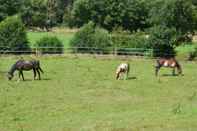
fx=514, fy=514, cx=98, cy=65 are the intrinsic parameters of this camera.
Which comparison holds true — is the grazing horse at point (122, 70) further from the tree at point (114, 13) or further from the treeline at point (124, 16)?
the tree at point (114, 13)

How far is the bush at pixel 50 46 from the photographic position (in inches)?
1826

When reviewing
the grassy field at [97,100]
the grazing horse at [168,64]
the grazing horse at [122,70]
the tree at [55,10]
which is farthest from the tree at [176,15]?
the tree at [55,10]

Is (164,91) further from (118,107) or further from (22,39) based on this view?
(22,39)

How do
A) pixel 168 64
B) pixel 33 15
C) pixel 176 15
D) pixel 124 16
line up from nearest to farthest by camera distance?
pixel 168 64
pixel 176 15
pixel 124 16
pixel 33 15

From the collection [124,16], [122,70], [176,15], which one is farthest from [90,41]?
[124,16]

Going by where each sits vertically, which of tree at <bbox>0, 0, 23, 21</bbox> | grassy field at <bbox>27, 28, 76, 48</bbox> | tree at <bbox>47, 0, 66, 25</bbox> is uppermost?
tree at <bbox>0, 0, 23, 21</bbox>

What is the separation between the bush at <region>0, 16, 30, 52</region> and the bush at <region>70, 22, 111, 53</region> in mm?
4558

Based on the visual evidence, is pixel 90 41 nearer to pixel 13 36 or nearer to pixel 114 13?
pixel 13 36

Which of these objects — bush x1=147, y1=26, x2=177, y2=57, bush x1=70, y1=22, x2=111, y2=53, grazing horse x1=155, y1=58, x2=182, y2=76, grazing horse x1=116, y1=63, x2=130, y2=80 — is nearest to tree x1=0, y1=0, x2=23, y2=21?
bush x1=70, y1=22, x2=111, y2=53

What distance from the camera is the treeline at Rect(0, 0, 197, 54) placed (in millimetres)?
46844

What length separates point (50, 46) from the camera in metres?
47.3

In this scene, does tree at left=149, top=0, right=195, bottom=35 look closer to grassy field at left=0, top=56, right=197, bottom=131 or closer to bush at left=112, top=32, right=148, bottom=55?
bush at left=112, top=32, right=148, bottom=55

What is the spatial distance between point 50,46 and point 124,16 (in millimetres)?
35967

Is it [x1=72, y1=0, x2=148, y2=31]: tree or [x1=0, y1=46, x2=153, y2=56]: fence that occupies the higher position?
[x1=72, y1=0, x2=148, y2=31]: tree
